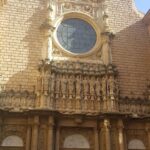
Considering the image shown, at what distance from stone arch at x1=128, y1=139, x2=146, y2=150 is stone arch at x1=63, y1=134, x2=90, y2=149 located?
139cm

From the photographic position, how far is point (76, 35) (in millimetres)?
13242

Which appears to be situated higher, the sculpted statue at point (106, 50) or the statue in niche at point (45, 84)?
the sculpted statue at point (106, 50)

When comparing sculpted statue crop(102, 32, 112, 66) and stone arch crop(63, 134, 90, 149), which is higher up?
sculpted statue crop(102, 32, 112, 66)

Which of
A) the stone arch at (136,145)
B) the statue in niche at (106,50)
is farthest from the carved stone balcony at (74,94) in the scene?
the stone arch at (136,145)

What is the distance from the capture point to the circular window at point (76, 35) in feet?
42.4

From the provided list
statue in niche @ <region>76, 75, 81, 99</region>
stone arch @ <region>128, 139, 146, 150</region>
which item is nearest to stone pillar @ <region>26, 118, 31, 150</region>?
statue in niche @ <region>76, 75, 81, 99</region>

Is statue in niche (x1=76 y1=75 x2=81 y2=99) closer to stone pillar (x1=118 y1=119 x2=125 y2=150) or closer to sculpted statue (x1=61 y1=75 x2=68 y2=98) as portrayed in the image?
sculpted statue (x1=61 y1=75 x2=68 y2=98)

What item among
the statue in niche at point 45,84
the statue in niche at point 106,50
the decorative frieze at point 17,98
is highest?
the statue in niche at point 106,50

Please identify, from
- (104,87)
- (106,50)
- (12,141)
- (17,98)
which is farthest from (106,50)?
(12,141)

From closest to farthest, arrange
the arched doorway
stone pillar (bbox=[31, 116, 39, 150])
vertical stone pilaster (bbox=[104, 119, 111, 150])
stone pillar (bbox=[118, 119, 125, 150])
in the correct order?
stone pillar (bbox=[31, 116, 39, 150]), the arched doorway, vertical stone pilaster (bbox=[104, 119, 111, 150]), stone pillar (bbox=[118, 119, 125, 150])

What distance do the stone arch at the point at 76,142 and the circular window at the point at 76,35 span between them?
322 cm

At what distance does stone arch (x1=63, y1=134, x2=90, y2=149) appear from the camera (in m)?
11.0

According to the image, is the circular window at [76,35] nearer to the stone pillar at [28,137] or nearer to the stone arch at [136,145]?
the stone pillar at [28,137]

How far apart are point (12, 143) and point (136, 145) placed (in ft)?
12.9
